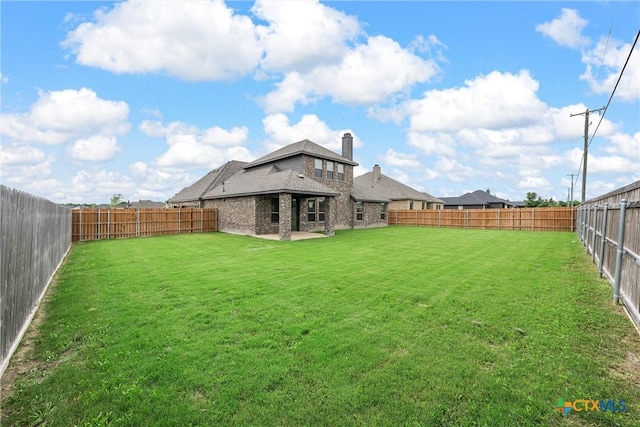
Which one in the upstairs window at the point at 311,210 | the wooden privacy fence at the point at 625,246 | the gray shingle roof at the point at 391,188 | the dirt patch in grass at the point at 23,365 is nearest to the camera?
the dirt patch in grass at the point at 23,365

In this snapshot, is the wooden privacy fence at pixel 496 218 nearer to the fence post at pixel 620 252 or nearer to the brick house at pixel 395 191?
the brick house at pixel 395 191

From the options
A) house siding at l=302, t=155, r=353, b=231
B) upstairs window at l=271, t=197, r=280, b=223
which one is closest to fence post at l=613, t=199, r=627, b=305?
upstairs window at l=271, t=197, r=280, b=223

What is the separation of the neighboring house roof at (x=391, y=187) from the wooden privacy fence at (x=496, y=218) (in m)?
5.82

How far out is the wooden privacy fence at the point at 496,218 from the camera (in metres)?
22.7

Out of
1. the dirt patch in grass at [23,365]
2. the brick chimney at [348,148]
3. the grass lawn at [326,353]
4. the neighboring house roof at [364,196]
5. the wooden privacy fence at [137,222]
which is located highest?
the brick chimney at [348,148]

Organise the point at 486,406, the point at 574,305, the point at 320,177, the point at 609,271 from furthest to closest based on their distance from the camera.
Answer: the point at 320,177, the point at 609,271, the point at 574,305, the point at 486,406

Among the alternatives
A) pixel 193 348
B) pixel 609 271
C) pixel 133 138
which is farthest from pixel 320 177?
pixel 193 348

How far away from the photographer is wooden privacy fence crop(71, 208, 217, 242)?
663 inches

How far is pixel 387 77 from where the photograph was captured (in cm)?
1596

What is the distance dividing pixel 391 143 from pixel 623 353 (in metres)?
22.5

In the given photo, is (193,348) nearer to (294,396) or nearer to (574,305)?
(294,396)

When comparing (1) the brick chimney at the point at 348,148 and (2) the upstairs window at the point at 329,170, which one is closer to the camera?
(2) the upstairs window at the point at 329,170

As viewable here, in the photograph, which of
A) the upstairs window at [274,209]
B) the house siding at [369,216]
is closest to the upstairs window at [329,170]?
the house siding at [369,216]

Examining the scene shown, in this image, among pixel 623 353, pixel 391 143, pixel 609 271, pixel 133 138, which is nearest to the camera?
pixel 623 353
